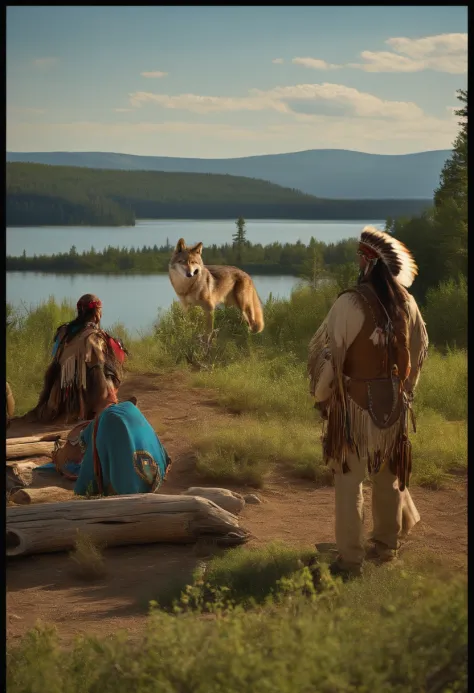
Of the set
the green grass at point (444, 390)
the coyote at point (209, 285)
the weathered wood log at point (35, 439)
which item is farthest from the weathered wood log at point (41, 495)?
the coyote at point (209, 285)

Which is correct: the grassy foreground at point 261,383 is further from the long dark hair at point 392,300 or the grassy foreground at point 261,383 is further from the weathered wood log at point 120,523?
the long dark hair at point 392,300

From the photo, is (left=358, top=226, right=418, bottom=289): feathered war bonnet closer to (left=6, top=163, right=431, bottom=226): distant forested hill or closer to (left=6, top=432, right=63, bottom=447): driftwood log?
(left=6, top=432, right=63, bottom=447): driftwood log

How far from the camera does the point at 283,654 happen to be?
3578 mm

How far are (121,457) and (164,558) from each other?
3.19 ft

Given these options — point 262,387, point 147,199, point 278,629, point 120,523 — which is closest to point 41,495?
point 120,523

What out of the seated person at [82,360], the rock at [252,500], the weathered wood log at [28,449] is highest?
the seated person at [82,360]

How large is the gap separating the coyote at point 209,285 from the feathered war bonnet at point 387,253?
7.58m

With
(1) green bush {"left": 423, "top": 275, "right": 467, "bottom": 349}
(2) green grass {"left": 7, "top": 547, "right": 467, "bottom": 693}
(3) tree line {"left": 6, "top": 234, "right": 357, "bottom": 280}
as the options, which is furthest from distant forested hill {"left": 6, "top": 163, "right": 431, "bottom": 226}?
(2) green grass {"left": 7, "top": 547, "right": 467, "bottom": 693}

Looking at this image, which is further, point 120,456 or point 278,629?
point 120,456

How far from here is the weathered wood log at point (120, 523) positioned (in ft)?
20.4

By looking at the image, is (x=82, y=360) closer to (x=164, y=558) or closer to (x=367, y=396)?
(x=164, y=558)

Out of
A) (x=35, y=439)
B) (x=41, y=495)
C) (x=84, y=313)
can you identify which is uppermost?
(x=84, y=313)

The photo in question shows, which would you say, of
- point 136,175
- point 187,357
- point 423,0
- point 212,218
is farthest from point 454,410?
point 136,175

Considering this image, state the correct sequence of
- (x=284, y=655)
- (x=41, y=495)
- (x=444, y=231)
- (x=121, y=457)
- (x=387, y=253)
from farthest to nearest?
(x=444, y=231), (x=41, y=495), (x=121, y=457), (x=387, y=253), (x=284, y=655)
